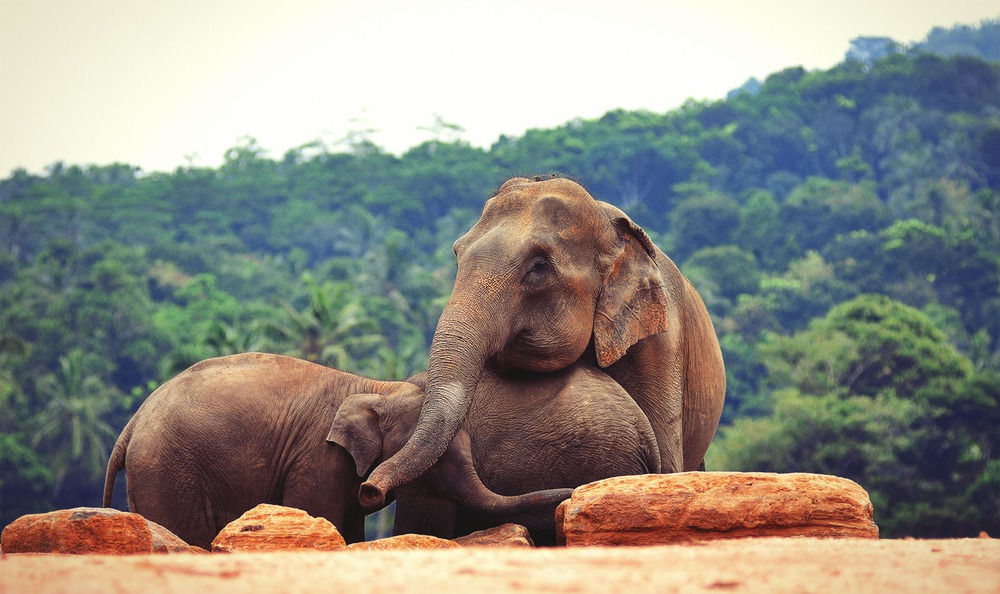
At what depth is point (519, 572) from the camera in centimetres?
552

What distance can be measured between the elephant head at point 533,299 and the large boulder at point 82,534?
5.28 ft

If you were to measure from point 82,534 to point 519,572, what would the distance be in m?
3.26

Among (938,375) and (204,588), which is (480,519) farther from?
(938,375)

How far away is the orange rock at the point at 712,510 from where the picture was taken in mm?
8141

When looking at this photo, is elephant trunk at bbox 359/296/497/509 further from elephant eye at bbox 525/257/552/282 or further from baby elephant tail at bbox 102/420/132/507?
baby elephant tail at bbox 102/420/132/507

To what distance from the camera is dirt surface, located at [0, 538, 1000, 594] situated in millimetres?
5141

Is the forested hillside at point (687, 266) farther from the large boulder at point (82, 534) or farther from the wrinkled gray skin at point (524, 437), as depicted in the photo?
the large boulder at point (82, 534)

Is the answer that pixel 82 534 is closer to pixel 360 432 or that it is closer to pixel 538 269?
pixel 360 432

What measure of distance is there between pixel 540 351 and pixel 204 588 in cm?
515

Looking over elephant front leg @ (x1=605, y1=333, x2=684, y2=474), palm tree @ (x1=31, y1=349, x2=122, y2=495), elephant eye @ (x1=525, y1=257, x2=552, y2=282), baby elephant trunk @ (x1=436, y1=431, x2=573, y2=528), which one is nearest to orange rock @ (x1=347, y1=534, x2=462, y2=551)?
baby elephant trunk @ (x1=436, y1=431, x2=573, y2=528)

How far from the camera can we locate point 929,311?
89312mm

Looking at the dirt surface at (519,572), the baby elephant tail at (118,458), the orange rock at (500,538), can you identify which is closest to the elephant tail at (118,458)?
the baby elephant tail at (118,458)

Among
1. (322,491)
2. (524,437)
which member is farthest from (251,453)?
(524,437)

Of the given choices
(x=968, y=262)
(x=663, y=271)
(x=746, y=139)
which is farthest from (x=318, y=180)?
(x=663, y=271)
